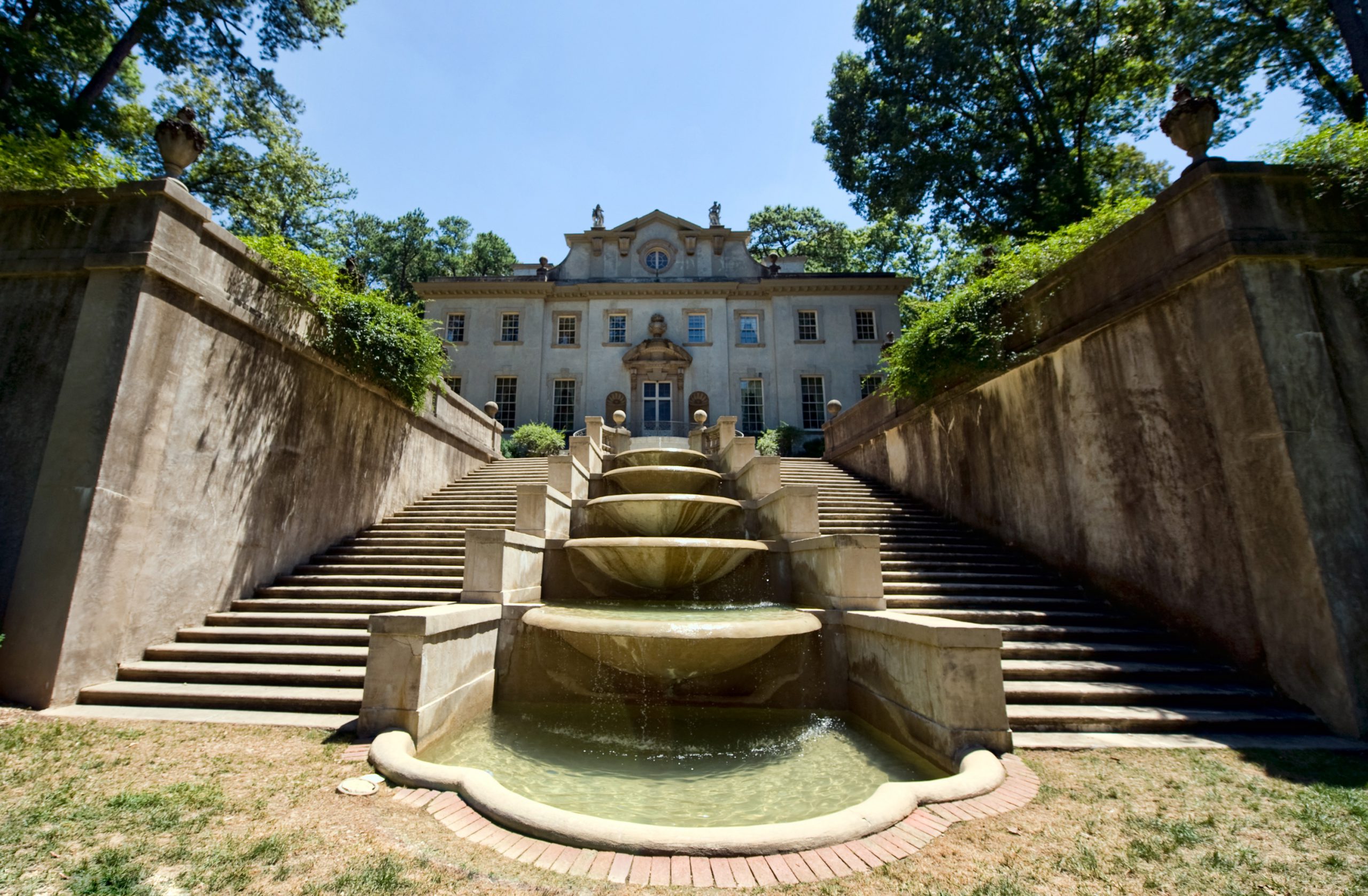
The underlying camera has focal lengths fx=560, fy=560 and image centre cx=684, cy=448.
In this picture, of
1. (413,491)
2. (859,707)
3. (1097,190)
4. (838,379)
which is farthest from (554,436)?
(1097,190)

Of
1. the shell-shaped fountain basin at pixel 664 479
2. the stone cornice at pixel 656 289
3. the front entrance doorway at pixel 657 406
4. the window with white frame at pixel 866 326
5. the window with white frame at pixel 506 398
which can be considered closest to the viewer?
the shell-shaped fountain basin at pixel 664 479

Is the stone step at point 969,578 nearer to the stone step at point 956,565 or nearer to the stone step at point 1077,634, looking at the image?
the stone step at point 956,565

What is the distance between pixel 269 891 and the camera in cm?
243

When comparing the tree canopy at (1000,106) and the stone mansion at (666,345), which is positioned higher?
the tree canopy at (1000,106)

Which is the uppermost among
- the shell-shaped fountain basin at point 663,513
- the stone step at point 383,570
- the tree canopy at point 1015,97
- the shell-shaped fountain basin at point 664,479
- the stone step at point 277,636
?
the tree canopy at point 1015,97

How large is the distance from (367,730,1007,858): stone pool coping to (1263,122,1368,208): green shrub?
7499mm

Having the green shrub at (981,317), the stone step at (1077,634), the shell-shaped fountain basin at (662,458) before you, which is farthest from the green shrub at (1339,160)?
the shell-shaped fountain basin at (662,458)

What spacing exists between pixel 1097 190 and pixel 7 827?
89.5ft

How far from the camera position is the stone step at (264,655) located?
6070 millimetres

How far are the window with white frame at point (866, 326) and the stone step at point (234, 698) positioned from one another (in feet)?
83.1

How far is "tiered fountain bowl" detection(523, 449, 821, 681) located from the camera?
4.80 metres

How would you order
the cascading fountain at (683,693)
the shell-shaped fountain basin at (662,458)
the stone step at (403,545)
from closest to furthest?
1. the cascading fountain at (683,693)
2. the stone step at (403,545)
3. the shell-shaped fountain basin at (662,458)

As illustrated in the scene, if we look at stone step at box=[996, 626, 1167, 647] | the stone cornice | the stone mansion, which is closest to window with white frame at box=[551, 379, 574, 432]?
the stone mansion

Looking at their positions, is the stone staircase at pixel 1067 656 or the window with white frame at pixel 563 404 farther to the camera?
the window with white frame at pixel 563 404
